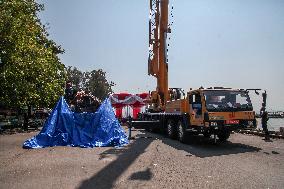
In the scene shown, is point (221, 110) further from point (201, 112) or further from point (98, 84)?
point (98, 84)

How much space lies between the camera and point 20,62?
25.8 metres

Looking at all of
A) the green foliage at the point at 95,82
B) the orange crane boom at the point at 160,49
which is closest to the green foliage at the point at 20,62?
the orange crane boom at the point at 160,49

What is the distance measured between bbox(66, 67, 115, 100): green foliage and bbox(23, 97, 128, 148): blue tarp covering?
78466mm

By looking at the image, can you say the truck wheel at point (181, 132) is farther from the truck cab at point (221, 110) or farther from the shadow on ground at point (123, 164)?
the truck cab at point (221, 110)

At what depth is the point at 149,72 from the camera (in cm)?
2166

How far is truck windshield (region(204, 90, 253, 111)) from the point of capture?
43.4 feet

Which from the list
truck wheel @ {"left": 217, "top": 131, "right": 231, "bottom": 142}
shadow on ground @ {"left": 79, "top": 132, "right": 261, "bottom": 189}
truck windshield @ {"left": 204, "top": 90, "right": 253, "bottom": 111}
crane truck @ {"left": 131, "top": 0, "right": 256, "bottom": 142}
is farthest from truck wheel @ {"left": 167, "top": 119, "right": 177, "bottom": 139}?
truck windshield @ {"left": 204, "top": 90, "right": 253, "bottom": 111}

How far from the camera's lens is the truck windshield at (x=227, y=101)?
1323 cm

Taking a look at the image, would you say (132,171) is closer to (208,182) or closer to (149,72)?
(208,182)

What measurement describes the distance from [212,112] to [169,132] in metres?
4.77

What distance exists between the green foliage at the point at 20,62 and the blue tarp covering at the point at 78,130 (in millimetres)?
11651

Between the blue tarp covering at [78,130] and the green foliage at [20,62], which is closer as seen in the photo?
the blue tarp covering at [78,130]

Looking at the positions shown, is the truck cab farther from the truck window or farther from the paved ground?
the paved ground

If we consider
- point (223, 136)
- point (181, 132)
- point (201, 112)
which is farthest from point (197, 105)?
point (223, 136)
